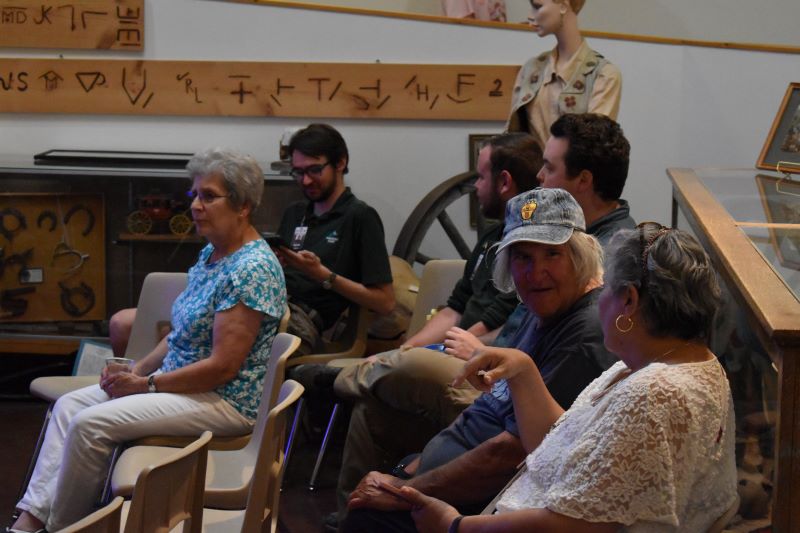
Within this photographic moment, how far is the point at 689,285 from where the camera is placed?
184cm

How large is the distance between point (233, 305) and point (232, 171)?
47 cm

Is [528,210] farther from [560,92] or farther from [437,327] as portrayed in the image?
[560,92]

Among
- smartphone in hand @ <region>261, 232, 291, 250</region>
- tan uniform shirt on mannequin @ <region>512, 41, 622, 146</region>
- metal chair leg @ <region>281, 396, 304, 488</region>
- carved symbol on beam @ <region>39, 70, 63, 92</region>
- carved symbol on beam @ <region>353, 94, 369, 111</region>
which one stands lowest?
metal chair leg @ <region>281, 396, 304, 488</region>

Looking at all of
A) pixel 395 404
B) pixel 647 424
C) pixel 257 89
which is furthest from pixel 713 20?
pixel 647 424

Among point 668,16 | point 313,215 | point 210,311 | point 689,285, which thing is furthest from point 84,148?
point 689,285

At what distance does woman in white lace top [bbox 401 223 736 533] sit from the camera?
175cm

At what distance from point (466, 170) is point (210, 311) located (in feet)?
8.36

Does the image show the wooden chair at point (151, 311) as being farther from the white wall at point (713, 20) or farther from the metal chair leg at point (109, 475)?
the white wall at point (713, 20)

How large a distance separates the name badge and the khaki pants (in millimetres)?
1297

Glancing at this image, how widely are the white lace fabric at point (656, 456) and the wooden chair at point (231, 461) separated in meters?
1.19

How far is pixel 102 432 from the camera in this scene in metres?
3.17

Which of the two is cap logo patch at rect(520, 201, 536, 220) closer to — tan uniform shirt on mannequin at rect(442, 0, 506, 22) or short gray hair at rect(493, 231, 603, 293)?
Answer: short gray hair at rect(493, 231, 603, 293)

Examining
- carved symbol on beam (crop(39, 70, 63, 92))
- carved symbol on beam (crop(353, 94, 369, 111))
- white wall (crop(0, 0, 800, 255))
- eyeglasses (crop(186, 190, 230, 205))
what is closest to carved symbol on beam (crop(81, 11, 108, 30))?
white wall (crop(0, 0, 800, 255))

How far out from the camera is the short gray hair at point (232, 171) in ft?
11.4
